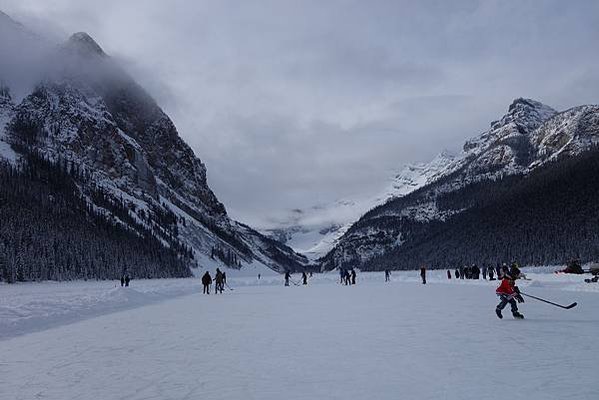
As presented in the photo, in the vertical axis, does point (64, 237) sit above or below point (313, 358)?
above

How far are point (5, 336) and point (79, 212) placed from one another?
12498 cm

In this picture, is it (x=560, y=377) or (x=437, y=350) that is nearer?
(x=560, y=377)

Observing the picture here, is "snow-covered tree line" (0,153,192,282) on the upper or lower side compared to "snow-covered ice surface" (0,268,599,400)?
upper

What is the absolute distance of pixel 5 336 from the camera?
1591cm

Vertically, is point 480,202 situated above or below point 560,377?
above

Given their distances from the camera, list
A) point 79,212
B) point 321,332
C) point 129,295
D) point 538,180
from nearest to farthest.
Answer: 1. point 321,332
2. point 129,295
3. point 79,212
4. point 538,180

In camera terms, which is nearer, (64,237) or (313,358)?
(313,358)

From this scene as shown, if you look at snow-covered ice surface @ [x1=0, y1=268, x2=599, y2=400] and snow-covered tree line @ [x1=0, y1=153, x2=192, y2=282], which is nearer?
snow-covered ice surface @ [x1=0, y1=268, x2=599, y2=400]

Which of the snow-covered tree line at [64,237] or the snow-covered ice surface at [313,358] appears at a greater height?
the snow-covered tree line at [64,237]

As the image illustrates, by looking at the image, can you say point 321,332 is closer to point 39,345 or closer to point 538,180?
point 39,345

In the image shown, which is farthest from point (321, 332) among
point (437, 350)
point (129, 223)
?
point (129, 223)

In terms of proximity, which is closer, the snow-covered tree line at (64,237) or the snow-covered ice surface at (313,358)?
the snow-covered ice surface at (313,358)

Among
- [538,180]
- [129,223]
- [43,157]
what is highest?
[43,157]

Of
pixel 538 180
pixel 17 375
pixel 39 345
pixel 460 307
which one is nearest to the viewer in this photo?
pixel 17 375
